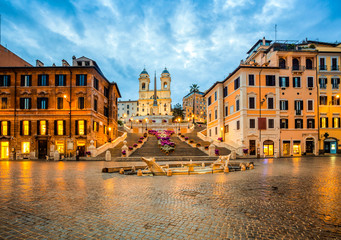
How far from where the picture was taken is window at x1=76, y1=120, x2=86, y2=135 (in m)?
32.3

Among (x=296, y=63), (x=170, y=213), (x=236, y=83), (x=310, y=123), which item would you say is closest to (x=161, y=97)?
(x=236, y=83)

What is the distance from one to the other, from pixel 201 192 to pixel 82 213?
15.5ft

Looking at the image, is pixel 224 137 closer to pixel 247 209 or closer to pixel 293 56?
pixel 293 56

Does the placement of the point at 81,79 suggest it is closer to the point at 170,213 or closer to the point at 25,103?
the point at 25,103

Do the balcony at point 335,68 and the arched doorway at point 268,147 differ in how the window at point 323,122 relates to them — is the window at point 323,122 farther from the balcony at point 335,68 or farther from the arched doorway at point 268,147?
the arched doorway at point 268,147

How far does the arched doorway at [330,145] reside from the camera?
119 feet

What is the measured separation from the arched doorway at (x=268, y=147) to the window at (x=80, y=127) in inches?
1113

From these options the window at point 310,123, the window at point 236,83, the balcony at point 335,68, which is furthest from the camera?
the balcony at point 335,68

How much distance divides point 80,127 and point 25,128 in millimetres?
8563

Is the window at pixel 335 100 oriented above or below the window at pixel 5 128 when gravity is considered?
above

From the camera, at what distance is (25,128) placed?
32750 millimetres

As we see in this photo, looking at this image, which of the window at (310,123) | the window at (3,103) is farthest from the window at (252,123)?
the window at (3,103)

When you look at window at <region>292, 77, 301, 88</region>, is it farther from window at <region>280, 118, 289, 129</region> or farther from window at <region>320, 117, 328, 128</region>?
window at <region>320, 117, 328, 128</region>

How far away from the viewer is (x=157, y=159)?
85.3ft
